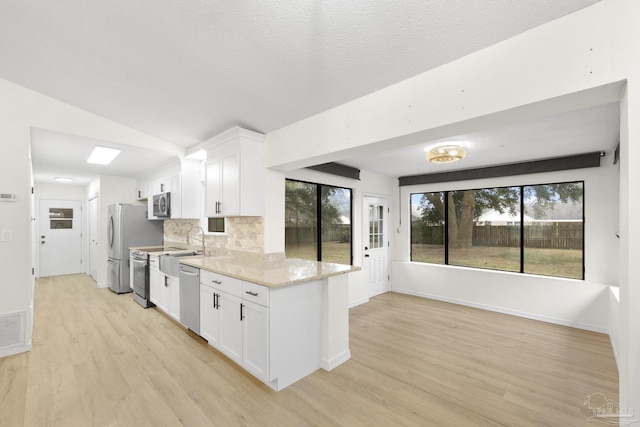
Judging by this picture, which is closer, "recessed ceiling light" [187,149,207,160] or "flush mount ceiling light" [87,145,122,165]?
"flush mount ceiling light" [87,145,122,165]

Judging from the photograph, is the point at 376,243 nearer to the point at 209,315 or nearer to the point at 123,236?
the point at 209,315

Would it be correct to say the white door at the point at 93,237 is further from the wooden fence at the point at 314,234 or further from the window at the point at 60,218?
the wooden fence at the point at 314,234

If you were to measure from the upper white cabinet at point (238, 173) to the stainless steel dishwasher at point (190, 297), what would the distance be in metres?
0.81

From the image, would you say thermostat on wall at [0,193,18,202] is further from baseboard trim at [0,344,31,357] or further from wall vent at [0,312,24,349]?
baseboard trim at [0,344,31,357]

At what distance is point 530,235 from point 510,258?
48 cm

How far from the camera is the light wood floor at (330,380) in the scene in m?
2.04

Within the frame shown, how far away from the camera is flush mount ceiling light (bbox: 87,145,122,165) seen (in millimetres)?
4094

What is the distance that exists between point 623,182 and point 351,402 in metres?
2.27

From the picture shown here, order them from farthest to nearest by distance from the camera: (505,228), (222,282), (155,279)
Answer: (505,228) < (155,279) < (222,282)

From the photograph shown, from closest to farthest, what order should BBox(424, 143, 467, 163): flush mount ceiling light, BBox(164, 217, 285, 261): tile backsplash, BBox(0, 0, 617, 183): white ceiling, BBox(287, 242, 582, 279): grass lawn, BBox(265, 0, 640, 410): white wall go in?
BBox(265, 0, 640, 410): white wall < BBox(0, 0, 617, 183): white ceiling < BBox(424, 143, 467, 163): flush mount ceiling light < BBox(164, 217, 285, 261): tile backsplash < BBox(287, 242, 582, 279): grass lawn

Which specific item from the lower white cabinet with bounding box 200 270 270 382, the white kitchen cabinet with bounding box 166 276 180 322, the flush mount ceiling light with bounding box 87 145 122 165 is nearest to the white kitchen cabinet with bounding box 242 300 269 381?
the lower white cabinet with bounding box 200 270 270 382

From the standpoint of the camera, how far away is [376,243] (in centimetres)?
564

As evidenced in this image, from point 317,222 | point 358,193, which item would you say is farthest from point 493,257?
point 317,222

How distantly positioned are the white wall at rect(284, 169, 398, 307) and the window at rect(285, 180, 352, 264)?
110 millimetres
